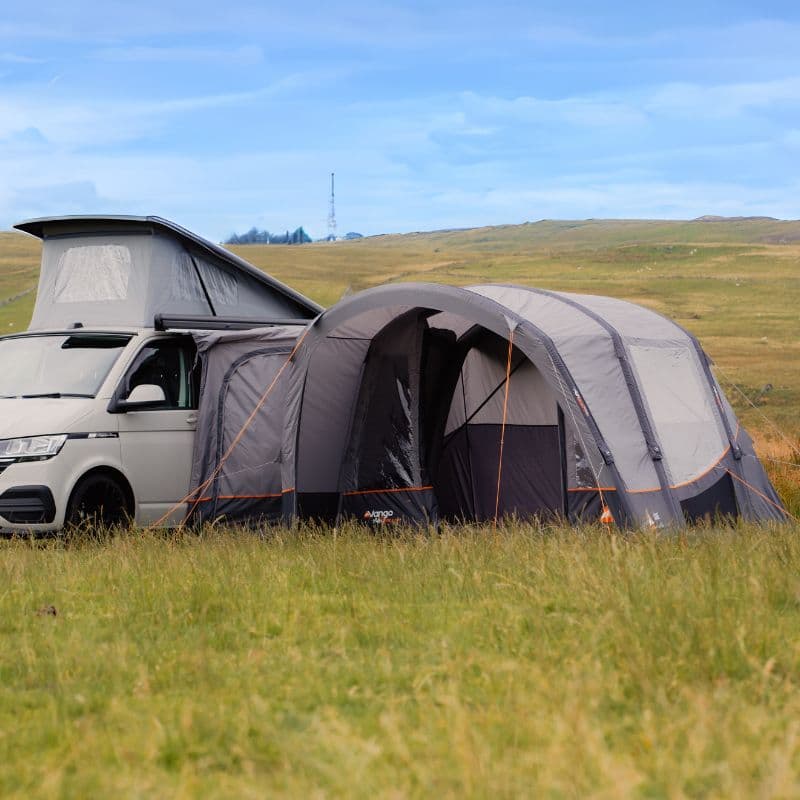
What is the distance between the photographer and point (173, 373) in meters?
12.0

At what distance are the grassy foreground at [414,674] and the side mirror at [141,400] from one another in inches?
113

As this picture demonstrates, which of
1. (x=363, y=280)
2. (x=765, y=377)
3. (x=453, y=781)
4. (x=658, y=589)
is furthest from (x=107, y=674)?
(x=363, y=280)

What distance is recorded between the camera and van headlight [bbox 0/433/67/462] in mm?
10414

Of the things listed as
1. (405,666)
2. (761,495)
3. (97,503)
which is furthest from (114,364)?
(405,666)

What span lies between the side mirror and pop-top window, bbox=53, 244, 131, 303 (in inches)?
49.3

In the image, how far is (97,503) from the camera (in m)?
10.9

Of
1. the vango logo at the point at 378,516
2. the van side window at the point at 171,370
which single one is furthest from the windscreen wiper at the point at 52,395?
the vango logo at the point at 378,516

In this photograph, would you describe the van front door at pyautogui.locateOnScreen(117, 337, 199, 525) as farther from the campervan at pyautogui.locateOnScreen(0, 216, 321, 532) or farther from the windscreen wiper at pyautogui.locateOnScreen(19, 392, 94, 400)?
the windscreen wiper at pyautogui.locateOnScreen(19, 392, 94, 400)

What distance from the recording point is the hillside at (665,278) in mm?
50125

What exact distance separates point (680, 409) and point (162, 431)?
4533 mm

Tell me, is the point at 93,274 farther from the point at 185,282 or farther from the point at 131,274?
the point at 185,282

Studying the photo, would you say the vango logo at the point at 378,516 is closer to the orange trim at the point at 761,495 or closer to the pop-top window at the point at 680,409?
the pop-top window at the point at 680,409

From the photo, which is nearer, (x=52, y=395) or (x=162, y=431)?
(x=52, y=395)

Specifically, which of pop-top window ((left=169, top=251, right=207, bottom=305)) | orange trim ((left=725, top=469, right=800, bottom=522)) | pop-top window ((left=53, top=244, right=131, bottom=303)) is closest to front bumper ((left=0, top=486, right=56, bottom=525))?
pop-top window ((left=53, top=244, right=131, bottom=303))
